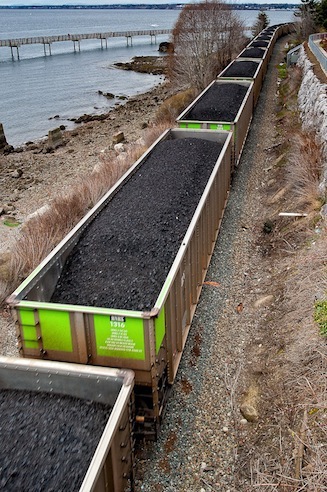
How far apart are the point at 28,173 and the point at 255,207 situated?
16.1 m

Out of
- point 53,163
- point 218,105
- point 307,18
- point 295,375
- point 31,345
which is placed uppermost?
point 307,18

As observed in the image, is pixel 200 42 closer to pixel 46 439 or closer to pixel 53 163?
pixel 53 163

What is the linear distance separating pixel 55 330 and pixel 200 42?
30524 mm

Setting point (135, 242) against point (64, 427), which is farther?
point (135, 242)

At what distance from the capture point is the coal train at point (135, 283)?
6.16 meters

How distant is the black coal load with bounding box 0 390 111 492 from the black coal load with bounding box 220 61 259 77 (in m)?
Result: 21.9

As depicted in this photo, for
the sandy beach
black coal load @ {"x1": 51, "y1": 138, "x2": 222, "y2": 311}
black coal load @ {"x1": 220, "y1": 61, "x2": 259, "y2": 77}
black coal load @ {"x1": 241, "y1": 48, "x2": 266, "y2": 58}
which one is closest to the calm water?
the sandy beach

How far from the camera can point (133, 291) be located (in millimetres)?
7164

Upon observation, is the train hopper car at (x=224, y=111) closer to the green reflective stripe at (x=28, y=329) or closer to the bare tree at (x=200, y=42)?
the green reflective stripe at (x=28, y=329)

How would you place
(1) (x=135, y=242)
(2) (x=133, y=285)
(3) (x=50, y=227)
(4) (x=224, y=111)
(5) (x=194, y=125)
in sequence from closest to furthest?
1. (2) (x=133, y=285)
2. (1) (x=135, y=242)
3. (3) (x=50, y=227)
4. (5) (x=194, y=125)
5. (4) (x=224, y=111)

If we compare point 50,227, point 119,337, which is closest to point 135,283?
point 119,337

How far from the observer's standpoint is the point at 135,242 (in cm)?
829

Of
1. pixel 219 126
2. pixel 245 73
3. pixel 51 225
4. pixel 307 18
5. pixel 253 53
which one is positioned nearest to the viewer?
pixel 51 225

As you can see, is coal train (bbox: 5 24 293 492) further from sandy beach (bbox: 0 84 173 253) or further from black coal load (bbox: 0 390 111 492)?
sandy beach (bbox: 0 84 173 253)
